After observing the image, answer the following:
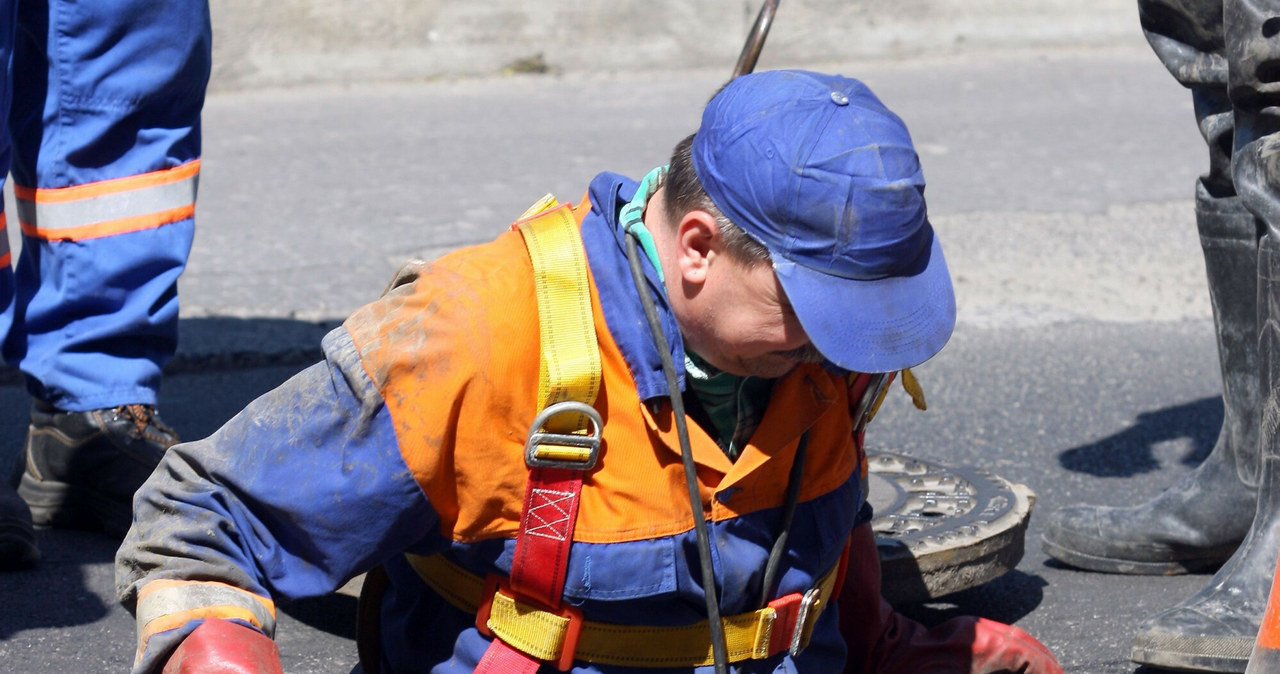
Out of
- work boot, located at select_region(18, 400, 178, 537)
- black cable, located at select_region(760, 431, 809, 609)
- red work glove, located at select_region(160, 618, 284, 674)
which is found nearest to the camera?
red work glove, located at select_region(160, 618, 284, 674)

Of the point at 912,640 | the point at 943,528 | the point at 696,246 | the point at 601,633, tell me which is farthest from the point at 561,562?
the point at 943,528

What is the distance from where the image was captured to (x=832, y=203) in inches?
60.5

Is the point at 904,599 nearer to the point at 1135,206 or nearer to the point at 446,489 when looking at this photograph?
the point at 446,489

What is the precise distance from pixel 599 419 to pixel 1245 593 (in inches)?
48.7

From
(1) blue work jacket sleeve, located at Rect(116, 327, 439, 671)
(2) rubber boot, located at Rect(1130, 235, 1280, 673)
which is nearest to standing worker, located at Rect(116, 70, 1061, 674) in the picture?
(1) blue work jacket sleeve, located at Rect(116, 327, 439, 671)

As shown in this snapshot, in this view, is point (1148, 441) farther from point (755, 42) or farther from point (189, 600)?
point (189, 600)

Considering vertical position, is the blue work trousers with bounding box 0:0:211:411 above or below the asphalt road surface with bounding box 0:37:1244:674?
above

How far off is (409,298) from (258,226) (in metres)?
3.63

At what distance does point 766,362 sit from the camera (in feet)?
5.56

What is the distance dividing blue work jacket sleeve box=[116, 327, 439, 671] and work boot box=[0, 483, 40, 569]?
0.97 meters

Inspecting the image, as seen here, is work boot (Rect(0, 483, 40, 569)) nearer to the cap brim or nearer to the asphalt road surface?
the asphalt road surface

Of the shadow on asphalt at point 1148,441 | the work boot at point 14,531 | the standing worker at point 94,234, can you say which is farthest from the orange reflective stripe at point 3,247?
the shadow on asphalt at point 1148,441

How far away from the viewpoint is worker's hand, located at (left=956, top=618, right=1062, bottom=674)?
2.13 meters

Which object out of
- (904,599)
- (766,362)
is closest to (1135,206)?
(904,599)
